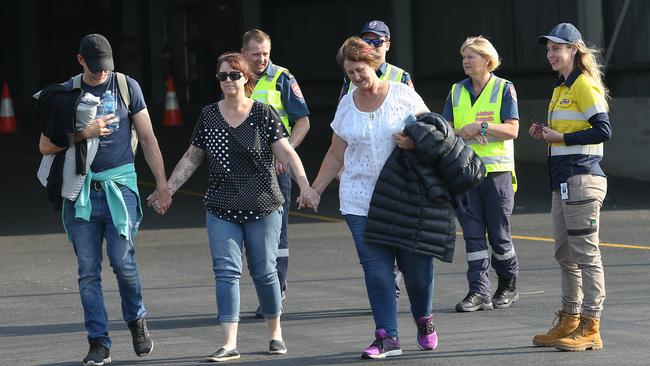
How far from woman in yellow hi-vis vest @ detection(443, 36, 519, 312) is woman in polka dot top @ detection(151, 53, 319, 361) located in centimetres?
184

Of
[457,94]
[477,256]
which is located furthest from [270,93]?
[477,256]

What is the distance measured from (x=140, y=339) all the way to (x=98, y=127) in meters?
1.27

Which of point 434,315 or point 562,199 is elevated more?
point 562,199

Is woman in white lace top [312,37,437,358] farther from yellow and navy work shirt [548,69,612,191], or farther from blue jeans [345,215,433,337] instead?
yellow and navy work shirt [548,69,612,191]

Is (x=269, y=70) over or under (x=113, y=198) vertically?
over

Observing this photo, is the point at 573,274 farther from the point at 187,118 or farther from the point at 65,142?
the point at 187,118

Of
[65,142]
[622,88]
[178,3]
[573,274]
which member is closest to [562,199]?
[573,274]

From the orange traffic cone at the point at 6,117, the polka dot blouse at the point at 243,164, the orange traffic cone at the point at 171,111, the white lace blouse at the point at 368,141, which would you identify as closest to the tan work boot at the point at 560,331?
the white lace blouse at the point at 368,141

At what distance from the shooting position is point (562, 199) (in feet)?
26.0

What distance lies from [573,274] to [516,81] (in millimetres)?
14424

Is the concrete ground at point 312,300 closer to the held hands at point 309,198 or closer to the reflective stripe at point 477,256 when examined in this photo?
the reflective stripe at point 477,256

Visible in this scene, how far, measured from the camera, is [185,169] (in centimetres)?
809

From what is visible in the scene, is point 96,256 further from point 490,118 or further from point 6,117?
point 6,117

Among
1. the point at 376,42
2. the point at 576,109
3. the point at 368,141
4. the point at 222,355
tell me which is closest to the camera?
the point at 368,141
